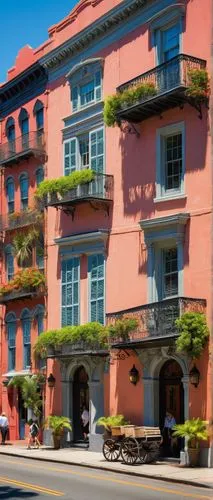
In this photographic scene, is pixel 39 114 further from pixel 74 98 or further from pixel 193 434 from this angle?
pixel 193 434

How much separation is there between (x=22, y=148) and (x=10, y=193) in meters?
2.51

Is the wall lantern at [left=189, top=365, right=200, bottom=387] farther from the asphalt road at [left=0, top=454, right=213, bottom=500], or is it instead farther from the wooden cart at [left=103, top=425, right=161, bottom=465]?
the asphalt road at [left=0, top=454, right=213, bottom=500]

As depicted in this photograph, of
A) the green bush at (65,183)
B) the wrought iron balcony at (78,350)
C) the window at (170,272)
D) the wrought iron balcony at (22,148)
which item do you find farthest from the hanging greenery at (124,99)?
the wrought iron balcony at (78,350)

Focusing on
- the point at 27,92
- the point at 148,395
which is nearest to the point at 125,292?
the point at 148,395

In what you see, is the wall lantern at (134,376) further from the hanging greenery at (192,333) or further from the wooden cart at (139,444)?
the hanging greenery at (192,333)

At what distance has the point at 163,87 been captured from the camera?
85.4 feet

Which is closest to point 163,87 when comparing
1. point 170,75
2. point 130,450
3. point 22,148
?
point 170,75

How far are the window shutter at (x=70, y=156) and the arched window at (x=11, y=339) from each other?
305 inches

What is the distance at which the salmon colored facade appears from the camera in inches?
988

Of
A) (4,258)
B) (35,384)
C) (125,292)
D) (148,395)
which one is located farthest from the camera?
(4,258)

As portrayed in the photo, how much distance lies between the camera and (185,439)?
23828 mm

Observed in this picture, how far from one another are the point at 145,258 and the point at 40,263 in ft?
28.0

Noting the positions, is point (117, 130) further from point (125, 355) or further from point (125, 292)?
point (125, 355)

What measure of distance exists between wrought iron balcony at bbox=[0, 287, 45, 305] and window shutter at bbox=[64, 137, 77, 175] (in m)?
4.90
